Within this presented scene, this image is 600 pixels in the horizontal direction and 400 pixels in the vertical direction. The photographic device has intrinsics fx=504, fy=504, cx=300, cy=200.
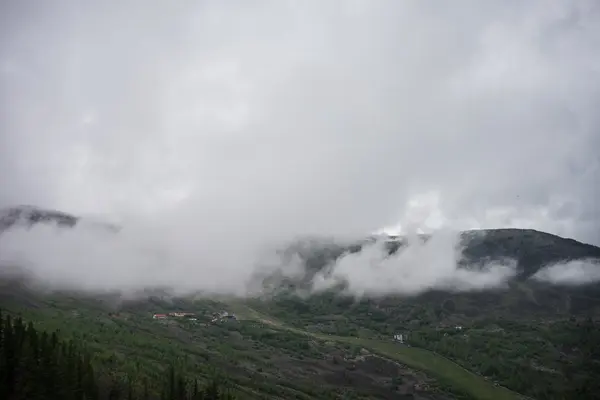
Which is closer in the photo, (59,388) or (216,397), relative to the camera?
(59,388)

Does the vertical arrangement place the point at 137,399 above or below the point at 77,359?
below

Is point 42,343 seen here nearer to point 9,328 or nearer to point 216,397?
point 9,328

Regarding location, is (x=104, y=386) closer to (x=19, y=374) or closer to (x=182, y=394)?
(x=182, y=394)

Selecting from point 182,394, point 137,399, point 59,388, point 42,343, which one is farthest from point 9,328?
point 182,394

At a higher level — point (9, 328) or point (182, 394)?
point (9, 328)

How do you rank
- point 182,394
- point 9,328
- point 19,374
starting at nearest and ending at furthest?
1. point 19,374
2. point 9,328
3. point 182,394

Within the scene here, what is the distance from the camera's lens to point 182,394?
655ft

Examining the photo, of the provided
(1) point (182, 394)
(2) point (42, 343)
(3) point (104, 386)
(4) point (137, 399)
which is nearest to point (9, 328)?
(2) point (42, 343)

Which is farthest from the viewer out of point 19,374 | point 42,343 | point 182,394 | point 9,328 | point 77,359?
point 182,394

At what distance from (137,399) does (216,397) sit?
2939 centimetres

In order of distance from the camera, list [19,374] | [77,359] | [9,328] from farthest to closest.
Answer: [77,359] < [9,328] < [19,374]

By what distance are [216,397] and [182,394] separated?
15.7 metres

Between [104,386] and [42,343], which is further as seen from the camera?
[104,386]

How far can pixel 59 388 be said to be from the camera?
14238cm
